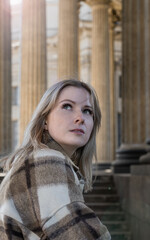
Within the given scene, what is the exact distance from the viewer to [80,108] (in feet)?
13.8

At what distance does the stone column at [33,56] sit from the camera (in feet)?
155

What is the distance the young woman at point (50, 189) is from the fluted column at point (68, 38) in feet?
170

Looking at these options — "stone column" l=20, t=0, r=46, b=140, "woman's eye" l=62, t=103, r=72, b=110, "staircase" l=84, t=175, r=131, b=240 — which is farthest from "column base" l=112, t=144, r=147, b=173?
"woman's eye" l=62, t=103, r=72, b=110

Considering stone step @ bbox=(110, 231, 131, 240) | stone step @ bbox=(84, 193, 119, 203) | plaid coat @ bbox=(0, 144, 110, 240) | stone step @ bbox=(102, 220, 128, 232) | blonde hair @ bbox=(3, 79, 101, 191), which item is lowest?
stone step @ bbox=(84, 193, 119, 203)

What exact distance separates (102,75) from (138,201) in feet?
142

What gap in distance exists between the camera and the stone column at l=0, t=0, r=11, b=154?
37844 mm

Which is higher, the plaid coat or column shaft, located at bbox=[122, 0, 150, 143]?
the plaid coat

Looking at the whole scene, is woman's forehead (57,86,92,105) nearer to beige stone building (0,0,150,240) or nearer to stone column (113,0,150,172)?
beige stone building (0,0,150,240)

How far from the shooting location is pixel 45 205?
3.61 m

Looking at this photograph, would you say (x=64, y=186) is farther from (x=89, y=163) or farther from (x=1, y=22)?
(x=1, y=22)

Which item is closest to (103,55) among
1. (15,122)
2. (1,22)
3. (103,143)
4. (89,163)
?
(103,143)

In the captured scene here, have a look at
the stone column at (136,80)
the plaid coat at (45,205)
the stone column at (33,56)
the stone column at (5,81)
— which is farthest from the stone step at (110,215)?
the plaid coat at (45,205)

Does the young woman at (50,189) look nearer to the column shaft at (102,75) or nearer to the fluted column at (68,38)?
the fluted column at (68,38)

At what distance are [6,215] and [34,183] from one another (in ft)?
0.92
